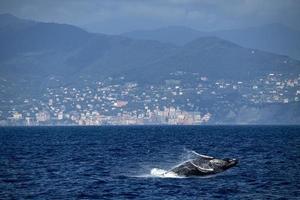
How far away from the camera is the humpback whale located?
78250 mm

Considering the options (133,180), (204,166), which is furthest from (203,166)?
(133,180)

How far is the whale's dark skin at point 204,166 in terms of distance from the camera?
7825cm

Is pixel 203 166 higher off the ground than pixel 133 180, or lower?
higher

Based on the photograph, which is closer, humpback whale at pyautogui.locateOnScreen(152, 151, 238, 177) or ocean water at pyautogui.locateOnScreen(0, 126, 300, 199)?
ocean water at pyautogui.locateOnScreen(0, 126, 300, 199)

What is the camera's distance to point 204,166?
257 ft

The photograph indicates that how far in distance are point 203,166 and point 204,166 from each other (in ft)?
0.42

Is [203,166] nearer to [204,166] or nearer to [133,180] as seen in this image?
[204,166]

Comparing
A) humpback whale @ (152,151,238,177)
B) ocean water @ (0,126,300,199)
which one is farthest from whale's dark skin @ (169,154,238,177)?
ocean water @ (0,126,300,199)

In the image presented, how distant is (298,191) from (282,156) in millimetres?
44235

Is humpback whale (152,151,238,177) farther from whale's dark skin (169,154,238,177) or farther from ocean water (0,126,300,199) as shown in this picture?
ocean water (0,126,300,199)

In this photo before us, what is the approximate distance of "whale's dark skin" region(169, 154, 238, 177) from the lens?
78250 millimetres

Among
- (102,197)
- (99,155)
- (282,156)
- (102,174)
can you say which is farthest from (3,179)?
(282,156)

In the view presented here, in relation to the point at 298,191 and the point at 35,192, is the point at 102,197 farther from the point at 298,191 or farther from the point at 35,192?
the point at 298,191

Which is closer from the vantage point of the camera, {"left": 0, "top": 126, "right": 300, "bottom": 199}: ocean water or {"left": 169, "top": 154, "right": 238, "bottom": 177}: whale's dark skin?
{"left": 0, "top": 126, "right": 300, "bottom": 199}: ocean water
